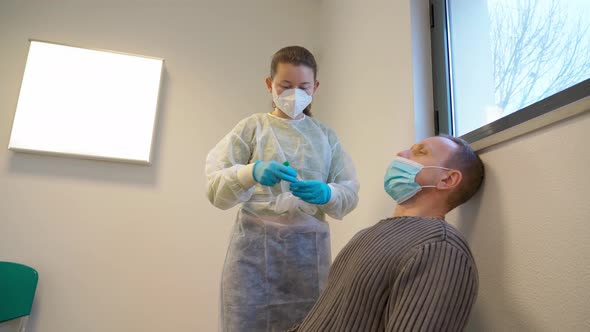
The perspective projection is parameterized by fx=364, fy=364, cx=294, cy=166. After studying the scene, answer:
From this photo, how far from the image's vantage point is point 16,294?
1.81 meters

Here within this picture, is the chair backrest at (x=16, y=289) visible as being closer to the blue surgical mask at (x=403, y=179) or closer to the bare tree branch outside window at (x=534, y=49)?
the blue surgical mask at (x=403, y=179)

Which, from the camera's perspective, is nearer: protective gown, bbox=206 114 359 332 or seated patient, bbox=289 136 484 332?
seated patient, bbox=289 136 484 332

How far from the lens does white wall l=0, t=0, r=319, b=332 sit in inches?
77.6

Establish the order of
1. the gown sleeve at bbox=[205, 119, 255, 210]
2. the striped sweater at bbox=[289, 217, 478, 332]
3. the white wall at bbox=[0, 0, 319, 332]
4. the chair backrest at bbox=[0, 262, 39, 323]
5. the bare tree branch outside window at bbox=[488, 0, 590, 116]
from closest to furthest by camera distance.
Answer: the striped sweater at bbox=[289, 217, 478, 332] < the bare tree branch outside window at bbox=[488, 0, 590, 116] < the gown sleeve at bbox=[205, 119, 255, 210] < the chair backrest at bbox=[0, 262, 39, 323] < the white wall at bbox=[0, 0, 319, 332]

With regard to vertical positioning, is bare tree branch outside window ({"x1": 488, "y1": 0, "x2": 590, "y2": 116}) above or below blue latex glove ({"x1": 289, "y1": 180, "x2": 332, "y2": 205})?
above

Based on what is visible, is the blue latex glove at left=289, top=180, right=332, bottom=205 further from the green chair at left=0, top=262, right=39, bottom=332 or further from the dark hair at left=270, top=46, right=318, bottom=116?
the green chair at left=0, top=262, right=39, bottom=332

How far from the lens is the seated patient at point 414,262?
65 centimetres

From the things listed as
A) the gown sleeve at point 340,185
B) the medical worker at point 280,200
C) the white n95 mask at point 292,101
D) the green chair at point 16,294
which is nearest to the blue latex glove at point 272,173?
the medical worker at point 280,200

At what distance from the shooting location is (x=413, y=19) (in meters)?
1.48

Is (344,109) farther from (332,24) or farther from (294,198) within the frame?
(294,198)

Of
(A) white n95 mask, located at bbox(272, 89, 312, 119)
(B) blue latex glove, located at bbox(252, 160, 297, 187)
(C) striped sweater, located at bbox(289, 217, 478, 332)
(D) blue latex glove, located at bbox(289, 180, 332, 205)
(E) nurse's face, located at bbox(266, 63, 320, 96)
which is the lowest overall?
(C) striped sweater, located at bbox(289, 217, 478, 332)

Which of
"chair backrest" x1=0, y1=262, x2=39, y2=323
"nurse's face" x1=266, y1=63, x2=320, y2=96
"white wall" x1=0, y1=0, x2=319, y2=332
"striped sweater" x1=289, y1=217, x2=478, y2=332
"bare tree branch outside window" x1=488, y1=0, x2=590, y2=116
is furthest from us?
"white wall" x1=0, y1=0, x2=319, y2=332

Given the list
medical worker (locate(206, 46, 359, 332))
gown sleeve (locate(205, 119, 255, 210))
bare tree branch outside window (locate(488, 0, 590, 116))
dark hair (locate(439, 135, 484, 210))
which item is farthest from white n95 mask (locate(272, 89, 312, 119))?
bare tree branch outside window (locate(488, 0, 590, 116))

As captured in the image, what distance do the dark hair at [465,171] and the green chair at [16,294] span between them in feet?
6.62
